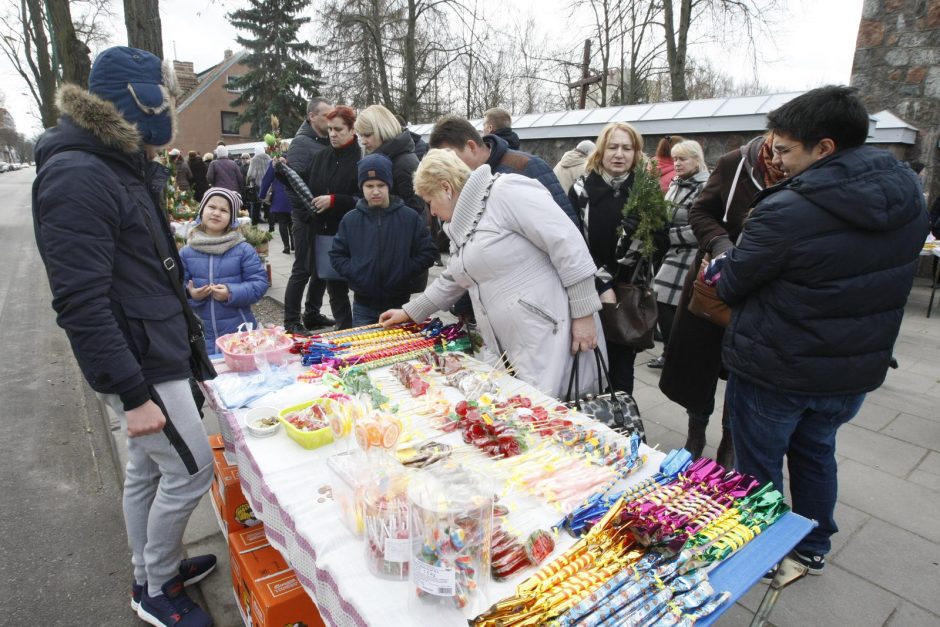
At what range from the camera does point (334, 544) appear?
1436mm

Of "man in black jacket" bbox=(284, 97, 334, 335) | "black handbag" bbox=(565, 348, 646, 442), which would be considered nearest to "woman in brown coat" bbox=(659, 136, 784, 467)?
"black handbag" bbox=(565, 348, 646, 442)

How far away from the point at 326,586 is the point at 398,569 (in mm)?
229

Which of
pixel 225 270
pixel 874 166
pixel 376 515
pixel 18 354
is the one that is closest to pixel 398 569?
pixel 376 515

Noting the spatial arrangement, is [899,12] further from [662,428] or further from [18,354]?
[18,354]

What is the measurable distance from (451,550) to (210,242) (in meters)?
2.79

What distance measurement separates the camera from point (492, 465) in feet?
5.82

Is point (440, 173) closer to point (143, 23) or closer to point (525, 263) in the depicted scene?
point (525, 263)

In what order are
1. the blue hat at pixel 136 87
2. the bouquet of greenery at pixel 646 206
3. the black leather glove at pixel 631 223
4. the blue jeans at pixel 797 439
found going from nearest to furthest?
the blue hat at pixel 136 87, the blue jeans at pixel 797 439, the bouquet of greenery at pixel 646 206, the black leather glove at pixel 631 223

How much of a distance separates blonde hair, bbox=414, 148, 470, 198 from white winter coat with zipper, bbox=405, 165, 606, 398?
0.11 m

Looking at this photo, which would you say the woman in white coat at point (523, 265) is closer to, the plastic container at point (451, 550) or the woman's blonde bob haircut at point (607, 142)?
the woman's blonde bob haircut at point (607, 142)

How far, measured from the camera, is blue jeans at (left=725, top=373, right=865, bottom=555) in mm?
2148

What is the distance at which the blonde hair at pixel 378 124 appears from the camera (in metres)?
4.22

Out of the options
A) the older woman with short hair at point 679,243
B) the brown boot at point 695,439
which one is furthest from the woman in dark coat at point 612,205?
the older woman with short hair at point 679,243

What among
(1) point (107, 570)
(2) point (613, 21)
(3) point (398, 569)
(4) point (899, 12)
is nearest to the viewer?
(3) point (398, 569)
